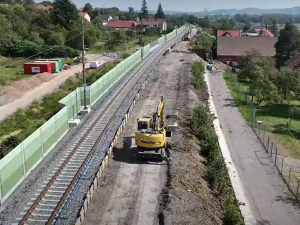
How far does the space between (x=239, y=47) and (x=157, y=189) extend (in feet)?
221

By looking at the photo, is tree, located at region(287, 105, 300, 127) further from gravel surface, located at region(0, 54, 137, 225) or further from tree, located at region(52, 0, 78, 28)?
tree, located at region(52, 0, 78, 28)

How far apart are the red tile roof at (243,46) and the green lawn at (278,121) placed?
112 feet

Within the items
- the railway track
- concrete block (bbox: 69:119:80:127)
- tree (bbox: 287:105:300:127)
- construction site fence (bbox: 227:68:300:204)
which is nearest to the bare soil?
the railway track

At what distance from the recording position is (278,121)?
124 ft

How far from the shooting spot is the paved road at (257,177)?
19.6 meters

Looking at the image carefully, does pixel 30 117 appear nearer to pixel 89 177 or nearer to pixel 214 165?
pixel 89 177

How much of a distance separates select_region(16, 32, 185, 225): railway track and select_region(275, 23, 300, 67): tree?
48979mm

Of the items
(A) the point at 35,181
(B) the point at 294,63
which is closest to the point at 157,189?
Answer: (A) the point at 35,181

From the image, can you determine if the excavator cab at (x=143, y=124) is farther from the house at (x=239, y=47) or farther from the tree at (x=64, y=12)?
the tree at (x=64, y=12)

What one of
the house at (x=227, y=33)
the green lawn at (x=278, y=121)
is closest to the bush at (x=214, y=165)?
the green lawn at (x=278, y=121)

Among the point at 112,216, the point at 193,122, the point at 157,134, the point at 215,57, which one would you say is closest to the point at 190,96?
the point at 193,122

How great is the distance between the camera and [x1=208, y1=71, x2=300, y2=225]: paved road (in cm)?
1962

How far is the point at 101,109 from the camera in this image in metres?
31.9

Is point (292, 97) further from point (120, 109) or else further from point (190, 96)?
point (120, 109)
